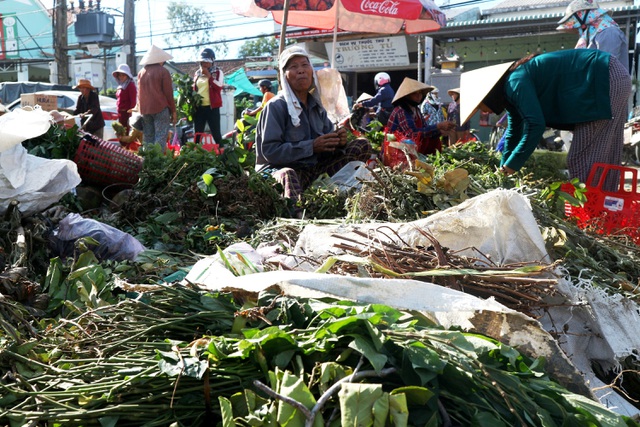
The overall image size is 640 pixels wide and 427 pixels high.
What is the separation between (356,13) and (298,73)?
16.7 feet

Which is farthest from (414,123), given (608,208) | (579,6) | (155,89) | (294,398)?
(294,398)

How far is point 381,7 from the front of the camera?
8.15 meters

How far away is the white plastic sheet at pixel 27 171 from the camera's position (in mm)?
3340

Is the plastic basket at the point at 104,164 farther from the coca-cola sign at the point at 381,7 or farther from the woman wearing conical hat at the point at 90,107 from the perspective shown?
the woman wearing conical hat at the point at 90,107

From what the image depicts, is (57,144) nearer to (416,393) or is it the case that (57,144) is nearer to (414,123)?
(414,123)

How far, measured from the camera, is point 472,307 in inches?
74.2

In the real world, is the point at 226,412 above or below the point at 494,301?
below

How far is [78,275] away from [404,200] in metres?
1.57

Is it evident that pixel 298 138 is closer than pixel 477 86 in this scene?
No

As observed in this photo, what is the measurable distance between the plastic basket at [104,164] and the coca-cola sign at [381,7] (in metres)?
4.75

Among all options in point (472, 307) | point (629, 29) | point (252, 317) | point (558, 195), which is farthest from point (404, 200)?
point (629, 29)

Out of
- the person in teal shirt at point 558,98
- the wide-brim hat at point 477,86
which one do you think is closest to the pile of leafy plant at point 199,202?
the wide-brim hat at point 477,86

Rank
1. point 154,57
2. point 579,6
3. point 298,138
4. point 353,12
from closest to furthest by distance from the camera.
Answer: point 298,138 < point 579,6 < point 154,57 < point 353,12

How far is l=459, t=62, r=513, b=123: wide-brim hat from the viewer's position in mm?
4195
